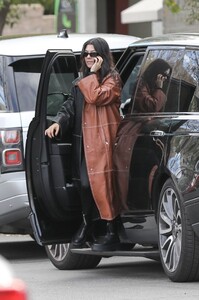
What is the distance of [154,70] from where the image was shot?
335 inches

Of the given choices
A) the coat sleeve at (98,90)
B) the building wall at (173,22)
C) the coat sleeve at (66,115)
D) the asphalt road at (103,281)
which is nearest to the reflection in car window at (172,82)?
the coat sleeve at (98,90)

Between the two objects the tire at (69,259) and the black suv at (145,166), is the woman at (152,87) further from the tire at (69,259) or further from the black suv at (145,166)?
the tire at (69,259)

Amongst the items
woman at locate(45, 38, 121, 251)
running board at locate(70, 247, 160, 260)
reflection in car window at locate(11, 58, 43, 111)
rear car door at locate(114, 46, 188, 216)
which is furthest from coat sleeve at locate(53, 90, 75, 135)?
reflection in car window at locate(11, 58, 43, 111)

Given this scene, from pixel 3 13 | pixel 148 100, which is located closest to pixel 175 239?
pixel 148 100

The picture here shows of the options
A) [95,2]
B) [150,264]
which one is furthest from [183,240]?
[95,2]

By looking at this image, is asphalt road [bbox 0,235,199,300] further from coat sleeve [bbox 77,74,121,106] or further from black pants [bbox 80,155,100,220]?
coat sleeve [bbox 77,74,121,106]

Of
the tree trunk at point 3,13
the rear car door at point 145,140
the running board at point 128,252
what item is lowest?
the tree trunk at point 3,13

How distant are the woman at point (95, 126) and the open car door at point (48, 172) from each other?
15cm

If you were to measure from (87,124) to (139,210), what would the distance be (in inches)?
29.1

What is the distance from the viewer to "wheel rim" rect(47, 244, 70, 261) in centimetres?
952

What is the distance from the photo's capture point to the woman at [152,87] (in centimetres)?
841

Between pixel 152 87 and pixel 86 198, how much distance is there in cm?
97

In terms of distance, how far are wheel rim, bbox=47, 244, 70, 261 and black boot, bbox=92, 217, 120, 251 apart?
Answer: 842 millimetres

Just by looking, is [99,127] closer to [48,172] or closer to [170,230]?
[48,172]
